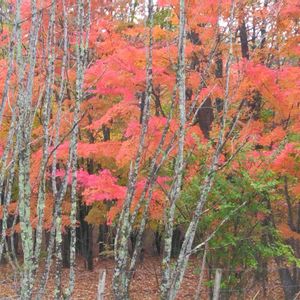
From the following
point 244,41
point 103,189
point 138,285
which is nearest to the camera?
point 103,189

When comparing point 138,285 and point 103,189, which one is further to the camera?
point 138,285

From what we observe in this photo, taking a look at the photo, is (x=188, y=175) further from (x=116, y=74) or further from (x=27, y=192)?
(x=27, y=192)

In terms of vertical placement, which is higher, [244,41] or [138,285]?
[244,41]

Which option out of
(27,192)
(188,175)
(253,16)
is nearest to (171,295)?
(27,192)

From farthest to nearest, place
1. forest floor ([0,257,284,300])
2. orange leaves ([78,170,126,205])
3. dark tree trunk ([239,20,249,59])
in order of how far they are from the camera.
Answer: forest floor ([0,257,284,300]), dark tree trunk ([239,20,249,59]), orange leaves ([78,170,126,205])

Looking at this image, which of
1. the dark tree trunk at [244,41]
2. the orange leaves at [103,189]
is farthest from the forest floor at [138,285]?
the dark tree trunk at [244,41]

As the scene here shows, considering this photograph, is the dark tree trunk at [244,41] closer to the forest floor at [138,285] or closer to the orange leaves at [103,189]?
the orange leaves at [103,189]

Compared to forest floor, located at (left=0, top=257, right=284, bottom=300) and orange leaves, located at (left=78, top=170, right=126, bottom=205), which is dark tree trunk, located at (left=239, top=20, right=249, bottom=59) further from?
forest floor, located at (left=0, top=257, right=284, bottom=300)

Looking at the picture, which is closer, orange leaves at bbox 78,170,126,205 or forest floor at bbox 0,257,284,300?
orange leaves at bbox 78,170,126,205

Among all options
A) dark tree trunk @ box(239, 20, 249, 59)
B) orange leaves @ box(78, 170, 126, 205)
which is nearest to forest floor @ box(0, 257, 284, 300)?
orange leaves @ box(78, 170, 126, 205)

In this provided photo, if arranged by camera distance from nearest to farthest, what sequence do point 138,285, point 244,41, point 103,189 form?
1. point 103,189
2. point 244,41
3. point 138,285

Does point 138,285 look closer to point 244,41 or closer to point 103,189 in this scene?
point 103,189

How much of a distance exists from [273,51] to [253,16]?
79 cm

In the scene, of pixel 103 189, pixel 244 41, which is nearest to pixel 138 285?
pixel 103 189
